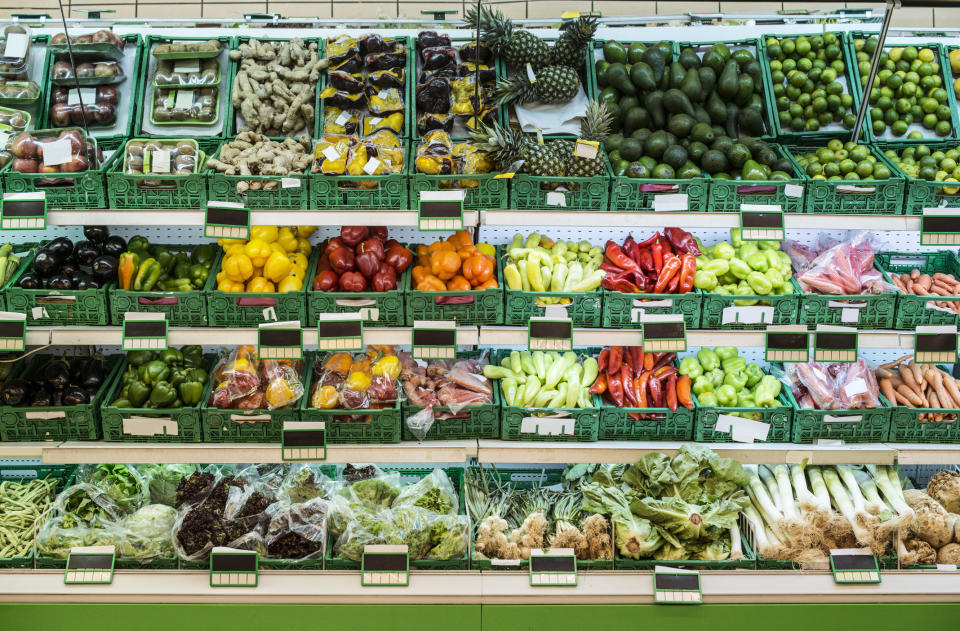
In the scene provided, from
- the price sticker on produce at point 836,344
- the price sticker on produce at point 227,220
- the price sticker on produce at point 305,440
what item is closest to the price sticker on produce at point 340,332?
the price sticker on produce at point 305,440

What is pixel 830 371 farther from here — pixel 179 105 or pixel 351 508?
pixel 179 105

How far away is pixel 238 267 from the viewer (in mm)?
2965

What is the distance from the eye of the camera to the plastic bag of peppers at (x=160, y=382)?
3004 millimetres

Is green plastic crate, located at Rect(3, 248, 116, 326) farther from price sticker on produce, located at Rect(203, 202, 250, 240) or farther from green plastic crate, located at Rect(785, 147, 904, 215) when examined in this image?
green plastic crate, located at Rect(785, 147, 904, 215)

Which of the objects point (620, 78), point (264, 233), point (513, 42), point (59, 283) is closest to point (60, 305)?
point (59, 283)

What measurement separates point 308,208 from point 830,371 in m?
2.34

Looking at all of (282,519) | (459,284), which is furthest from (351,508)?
(459,284)

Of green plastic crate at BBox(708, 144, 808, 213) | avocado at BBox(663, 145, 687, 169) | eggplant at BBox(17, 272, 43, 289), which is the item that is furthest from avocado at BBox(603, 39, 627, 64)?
eggplant at BBox(17, 272, 43, 289)

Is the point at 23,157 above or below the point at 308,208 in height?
above

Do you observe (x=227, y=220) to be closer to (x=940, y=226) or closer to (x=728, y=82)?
(x=728, y=82)

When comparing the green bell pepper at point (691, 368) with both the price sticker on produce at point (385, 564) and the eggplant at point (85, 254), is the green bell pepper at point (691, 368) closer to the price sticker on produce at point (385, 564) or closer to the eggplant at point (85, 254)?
the price sticker on produce at point (385, 564)

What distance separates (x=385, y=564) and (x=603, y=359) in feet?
4.27

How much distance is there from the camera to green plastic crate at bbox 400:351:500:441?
→ 3.04m

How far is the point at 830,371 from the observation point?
327 cm
